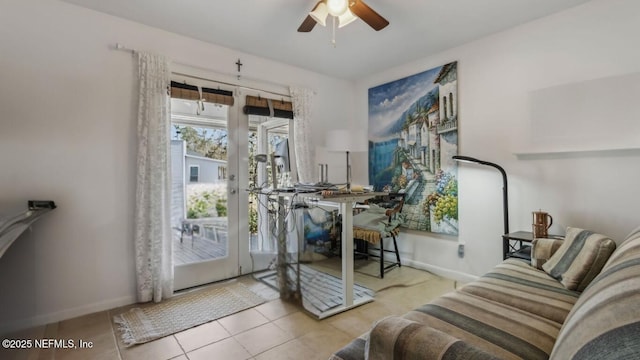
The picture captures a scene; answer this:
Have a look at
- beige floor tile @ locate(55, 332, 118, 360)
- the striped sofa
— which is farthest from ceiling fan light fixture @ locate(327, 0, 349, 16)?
beige floor tile @ locate(55, 332, 118, 360)

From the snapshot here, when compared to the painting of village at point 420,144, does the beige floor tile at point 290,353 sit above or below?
below

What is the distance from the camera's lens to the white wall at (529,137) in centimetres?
222

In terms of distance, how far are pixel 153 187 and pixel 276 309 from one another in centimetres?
151

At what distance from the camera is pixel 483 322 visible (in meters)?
1.30

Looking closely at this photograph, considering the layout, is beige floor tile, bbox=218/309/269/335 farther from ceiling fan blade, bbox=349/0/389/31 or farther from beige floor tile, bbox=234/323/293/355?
ceiling fan blade, bbox=349/0/389/31

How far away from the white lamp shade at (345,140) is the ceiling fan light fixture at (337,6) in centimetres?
142

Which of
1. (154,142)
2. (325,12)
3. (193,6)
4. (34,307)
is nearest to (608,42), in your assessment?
(325,12)

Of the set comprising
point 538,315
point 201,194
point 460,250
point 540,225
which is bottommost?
point 460,250

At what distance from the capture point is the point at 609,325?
646 millimetres

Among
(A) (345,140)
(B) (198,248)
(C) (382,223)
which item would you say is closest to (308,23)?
(A) (345,140)

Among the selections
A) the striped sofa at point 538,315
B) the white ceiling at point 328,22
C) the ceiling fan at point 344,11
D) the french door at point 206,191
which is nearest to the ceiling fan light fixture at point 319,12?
the ceiling fan at point 344,11

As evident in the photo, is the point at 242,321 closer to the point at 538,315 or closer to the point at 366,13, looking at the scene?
the point at 538,315

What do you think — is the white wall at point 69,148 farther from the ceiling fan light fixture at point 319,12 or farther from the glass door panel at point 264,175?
the ceiling fan light fixture at point 319,12

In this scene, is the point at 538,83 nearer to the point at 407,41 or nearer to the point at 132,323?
the point at 407,41
